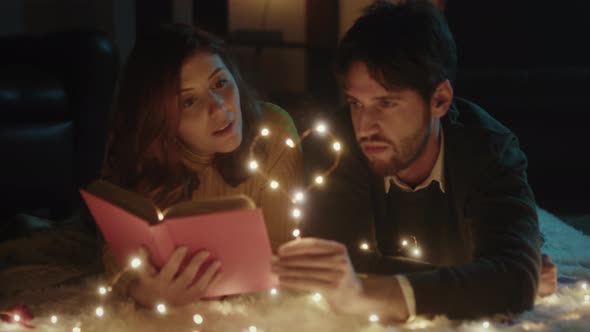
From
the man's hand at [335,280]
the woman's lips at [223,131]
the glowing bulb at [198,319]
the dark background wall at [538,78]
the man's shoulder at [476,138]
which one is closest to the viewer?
the man's hand at [335,280]

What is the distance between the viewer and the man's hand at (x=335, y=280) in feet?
4.33

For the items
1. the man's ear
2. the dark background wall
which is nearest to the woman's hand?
the man's ear

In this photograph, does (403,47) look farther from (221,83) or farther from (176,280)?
(176,280)

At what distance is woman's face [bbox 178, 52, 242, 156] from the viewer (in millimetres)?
1630

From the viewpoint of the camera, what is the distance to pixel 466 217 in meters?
1.57

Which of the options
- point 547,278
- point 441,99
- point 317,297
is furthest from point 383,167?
point 547,278

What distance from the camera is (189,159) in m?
1.76

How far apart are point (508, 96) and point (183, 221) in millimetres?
1795

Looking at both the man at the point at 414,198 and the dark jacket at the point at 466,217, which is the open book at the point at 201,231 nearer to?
the man at the point at 414,198

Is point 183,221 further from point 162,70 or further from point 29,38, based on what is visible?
point 29,38

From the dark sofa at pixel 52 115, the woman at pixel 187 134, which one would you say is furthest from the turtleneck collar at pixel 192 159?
the dark sofa at pixel 52 115

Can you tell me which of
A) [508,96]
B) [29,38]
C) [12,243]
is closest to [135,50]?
[12,243]

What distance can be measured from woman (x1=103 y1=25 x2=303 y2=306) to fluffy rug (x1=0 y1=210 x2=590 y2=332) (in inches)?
2.1

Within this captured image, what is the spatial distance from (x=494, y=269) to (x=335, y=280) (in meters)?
0.29
